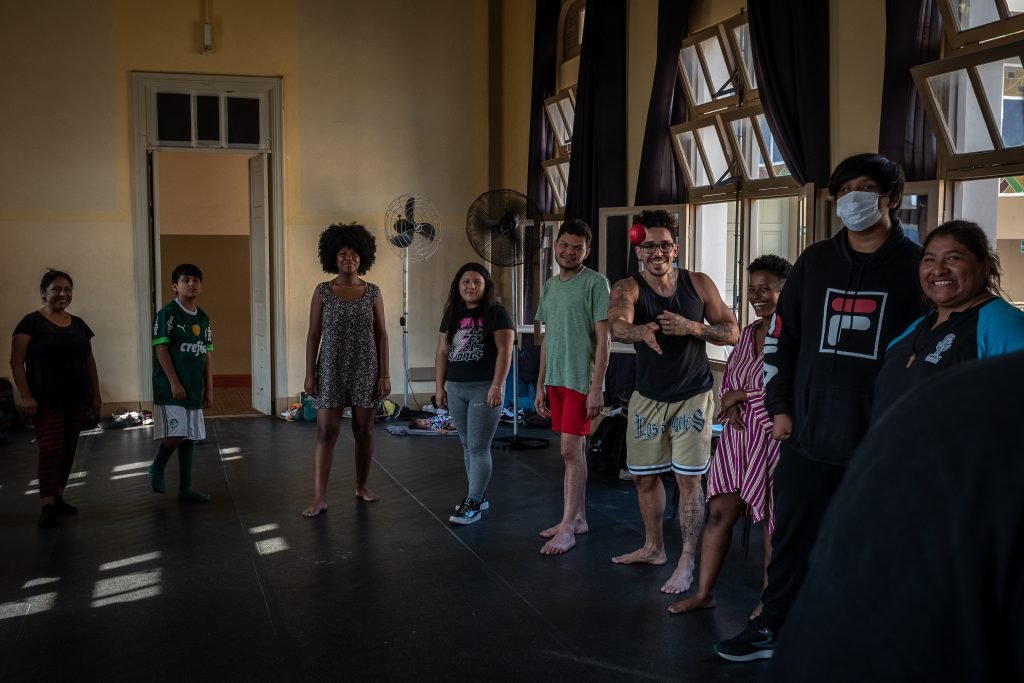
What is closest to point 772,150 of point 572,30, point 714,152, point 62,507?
point 714,152

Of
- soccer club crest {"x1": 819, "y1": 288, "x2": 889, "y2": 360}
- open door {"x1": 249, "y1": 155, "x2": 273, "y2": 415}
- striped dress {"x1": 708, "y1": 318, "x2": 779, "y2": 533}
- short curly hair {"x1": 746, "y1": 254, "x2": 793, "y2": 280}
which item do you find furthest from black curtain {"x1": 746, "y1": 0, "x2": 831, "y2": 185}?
open door {"x1": 249, "y1": 155, "x2": 273, "y2": 415}

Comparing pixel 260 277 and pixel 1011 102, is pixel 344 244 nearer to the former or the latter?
pixel 1011 102

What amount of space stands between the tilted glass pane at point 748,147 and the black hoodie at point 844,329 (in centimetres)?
349

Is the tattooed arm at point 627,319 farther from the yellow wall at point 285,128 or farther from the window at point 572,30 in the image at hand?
the yellow wall at point 285,128

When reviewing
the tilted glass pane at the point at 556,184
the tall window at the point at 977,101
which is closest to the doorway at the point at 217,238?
the tilted glass pane at the point at 556,184

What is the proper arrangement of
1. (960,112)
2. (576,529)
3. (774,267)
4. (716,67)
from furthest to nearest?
(716,67), (576,529), (960,112), (774,267)

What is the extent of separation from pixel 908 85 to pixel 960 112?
271 mm

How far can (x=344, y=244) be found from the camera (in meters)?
5.57

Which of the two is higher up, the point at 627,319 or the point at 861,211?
the point at 861,211

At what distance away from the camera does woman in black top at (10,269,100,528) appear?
17.3 feet

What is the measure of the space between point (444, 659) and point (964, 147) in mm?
3162

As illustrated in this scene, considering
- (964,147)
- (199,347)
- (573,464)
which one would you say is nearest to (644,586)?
(573,464)

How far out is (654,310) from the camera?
4227 millimetres

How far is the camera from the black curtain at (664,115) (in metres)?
6.86
